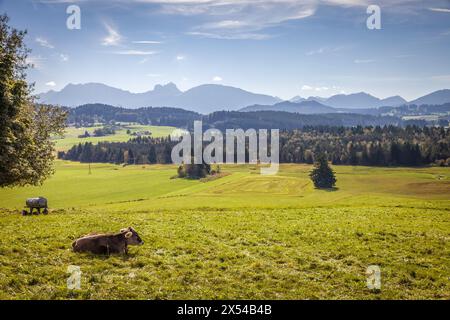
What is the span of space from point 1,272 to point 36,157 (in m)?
27.4

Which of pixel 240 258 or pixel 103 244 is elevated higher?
pixel 103 244

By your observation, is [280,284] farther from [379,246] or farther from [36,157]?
[36,157]

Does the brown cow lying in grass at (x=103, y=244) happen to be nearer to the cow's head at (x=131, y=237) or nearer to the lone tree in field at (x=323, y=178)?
the cow's head at (x=131, y=237)

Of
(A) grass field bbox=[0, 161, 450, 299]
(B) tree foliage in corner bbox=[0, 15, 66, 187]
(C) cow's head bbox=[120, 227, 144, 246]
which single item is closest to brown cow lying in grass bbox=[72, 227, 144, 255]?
(C) cow's head bbox=[120, 227, 144, 246]

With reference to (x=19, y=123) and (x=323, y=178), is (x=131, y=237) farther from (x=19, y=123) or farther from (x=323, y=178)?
(x=323, y=178)

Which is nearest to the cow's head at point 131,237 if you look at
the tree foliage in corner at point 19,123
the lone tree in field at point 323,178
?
the tree foliage in corner at point 19,123

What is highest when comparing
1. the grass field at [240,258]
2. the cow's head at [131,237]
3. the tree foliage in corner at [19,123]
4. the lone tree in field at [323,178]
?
the tree foliage in corner at [19,123]

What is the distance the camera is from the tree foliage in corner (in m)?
28.4

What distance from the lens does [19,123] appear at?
30.8 m

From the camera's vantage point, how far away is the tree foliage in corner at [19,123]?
28.4 meters

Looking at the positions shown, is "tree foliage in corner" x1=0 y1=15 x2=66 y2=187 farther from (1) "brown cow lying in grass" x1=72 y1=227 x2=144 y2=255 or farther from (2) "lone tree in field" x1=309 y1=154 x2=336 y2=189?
(2) "lone tree in field" x1=309 y1=154 x2=336 y2=189

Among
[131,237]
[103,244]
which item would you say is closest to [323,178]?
[131,237]
